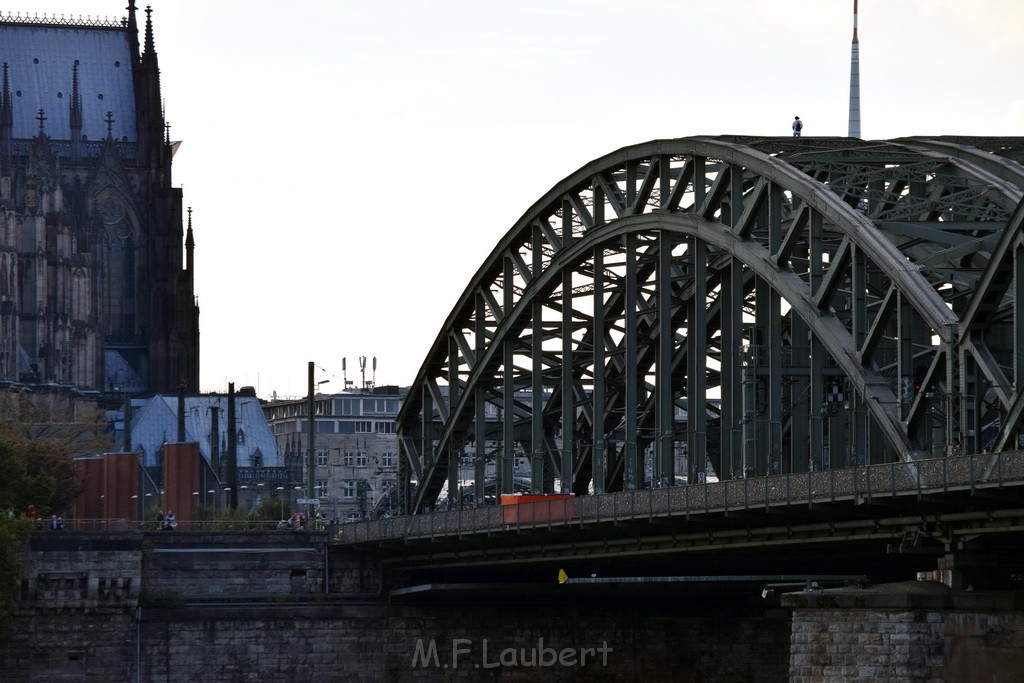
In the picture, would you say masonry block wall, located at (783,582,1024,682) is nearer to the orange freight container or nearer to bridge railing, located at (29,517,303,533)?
the orange freight container

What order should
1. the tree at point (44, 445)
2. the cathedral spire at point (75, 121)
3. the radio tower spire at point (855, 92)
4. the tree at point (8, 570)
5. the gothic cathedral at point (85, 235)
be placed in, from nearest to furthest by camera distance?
the tree at point (8, 570) → the tree at point (44, 445) → the radio tower spire at point (855, 92) → the gothic cathedral at point (85, 235) → the cathedral spire at point (75, 121)

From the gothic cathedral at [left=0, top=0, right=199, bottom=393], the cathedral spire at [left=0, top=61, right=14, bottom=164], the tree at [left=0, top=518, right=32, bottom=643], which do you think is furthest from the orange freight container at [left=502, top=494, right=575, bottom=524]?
the cathedral spire at [left=0, top=61, right=14, bottom=164]

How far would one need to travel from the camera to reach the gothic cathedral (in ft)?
603

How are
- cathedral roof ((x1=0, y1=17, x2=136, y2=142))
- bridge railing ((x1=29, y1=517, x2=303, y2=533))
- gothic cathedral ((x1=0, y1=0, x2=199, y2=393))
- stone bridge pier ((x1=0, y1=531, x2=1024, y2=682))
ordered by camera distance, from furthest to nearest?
1. cathedral roof ((x1=0, y1=17, x2=136, y2=142))
2. gothic cathedral ((x1=0, y1=0, x2=199, y2=393))
3. bridge railing ((x1=29, y1=517, x2=303, y2=533))
4. stone bridge pier ((x1=0, y1=531, x2=1024, y2=682))

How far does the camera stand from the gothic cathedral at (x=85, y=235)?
183750 millimetres

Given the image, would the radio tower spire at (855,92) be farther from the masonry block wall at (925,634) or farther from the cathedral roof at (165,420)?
the cathedral roof at (165,420)

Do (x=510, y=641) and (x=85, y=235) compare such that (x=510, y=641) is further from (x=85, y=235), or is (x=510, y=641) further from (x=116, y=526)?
(x=85, y=235)

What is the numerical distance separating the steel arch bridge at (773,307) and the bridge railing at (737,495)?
214 centimetres

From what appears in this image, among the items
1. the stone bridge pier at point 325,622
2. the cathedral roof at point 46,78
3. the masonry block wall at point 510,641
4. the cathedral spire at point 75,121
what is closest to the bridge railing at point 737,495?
the masonry block wall at point 510,641

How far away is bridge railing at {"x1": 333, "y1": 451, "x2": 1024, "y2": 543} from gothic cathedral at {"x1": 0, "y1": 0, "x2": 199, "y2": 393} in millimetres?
98635

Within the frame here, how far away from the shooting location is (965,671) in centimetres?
5069

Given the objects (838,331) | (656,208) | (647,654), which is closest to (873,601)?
(838,331)

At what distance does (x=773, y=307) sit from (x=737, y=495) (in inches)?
375

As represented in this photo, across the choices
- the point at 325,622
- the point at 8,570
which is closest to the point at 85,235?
the point at 325,622
